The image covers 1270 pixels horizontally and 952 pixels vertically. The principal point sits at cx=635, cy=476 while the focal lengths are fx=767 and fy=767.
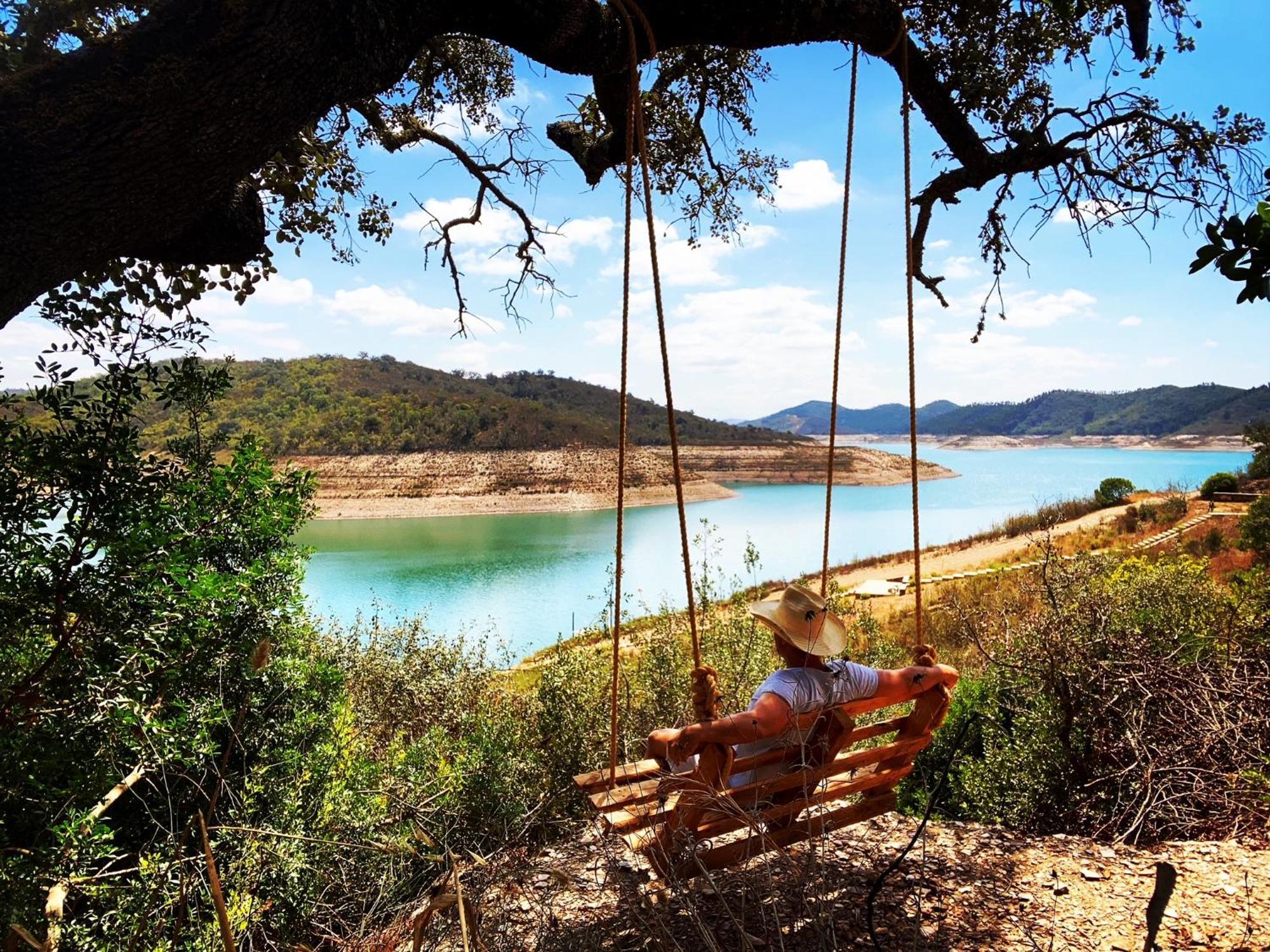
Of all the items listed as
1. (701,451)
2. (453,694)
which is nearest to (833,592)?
(453,694)

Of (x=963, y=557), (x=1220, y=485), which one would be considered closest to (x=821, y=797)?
(x=963, y=557)

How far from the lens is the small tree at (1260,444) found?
16.0m

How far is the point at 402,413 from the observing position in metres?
41.0

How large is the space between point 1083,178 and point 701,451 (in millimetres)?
47032

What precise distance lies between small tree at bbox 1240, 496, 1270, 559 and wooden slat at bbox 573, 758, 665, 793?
32.5 ft

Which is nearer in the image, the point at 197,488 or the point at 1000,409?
the point at 197,488

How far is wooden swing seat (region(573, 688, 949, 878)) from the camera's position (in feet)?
6.41

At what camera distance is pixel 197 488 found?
252 cm

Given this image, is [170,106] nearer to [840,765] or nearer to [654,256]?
[654,256]

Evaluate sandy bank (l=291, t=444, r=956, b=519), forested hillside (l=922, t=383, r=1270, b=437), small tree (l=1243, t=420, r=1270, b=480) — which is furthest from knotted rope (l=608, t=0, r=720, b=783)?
forested hillside (l=922, t=383, r=1270, b=437)

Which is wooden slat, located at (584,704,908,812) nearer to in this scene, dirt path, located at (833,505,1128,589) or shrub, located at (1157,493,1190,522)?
dirt path, located at (833,505,1128,589)

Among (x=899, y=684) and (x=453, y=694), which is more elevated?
(x=899, y=684)

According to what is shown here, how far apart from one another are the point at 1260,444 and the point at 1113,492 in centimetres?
764

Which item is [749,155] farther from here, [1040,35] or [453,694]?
[453,694]
